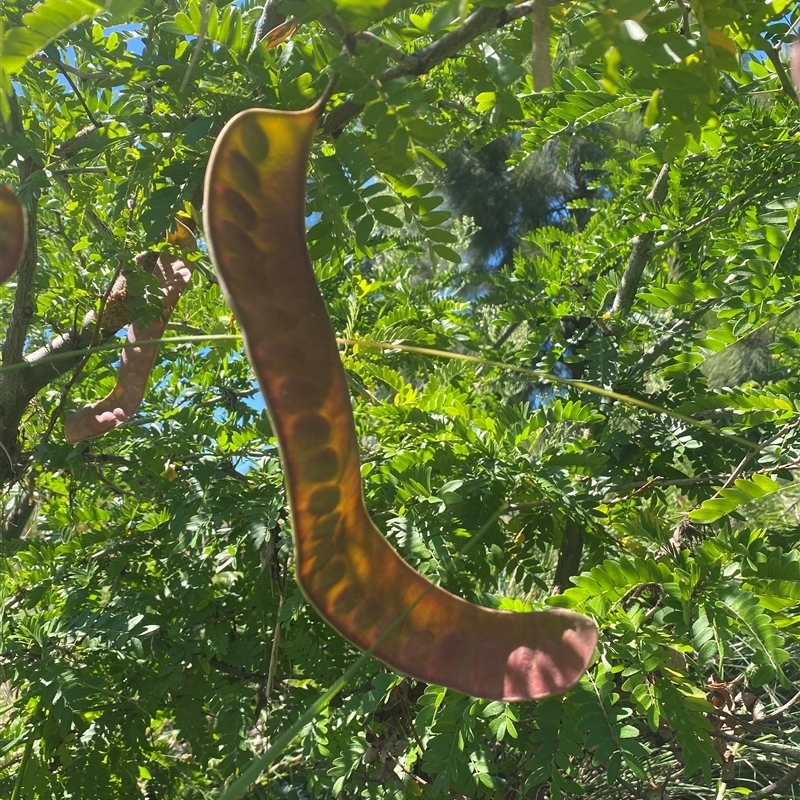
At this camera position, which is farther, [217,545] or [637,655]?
[217,545]

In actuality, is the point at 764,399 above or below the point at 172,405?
below

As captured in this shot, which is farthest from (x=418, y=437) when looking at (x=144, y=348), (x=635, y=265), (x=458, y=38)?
(x=458, y=38)

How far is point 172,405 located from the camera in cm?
197

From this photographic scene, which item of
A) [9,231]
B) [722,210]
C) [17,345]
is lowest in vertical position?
[9,231]

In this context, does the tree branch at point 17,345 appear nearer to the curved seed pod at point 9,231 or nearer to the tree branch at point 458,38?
the curved seed pod at point 9,231

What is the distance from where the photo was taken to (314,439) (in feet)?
1.65

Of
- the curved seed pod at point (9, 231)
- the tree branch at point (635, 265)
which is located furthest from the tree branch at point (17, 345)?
the tree branch at point (635, 265)

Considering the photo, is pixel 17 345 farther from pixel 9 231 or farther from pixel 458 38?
pixel 458 38

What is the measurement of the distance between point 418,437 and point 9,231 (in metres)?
0.78

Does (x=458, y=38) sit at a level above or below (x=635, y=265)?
below

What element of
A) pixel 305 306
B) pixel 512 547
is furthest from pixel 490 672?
pixel 512 547

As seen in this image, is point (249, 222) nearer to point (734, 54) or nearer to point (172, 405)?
point (734, 54)

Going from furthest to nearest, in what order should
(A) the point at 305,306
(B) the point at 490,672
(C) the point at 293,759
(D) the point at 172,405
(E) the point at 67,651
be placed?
(D) the point at 172,405 < (C) the point at 293,759 < (E) the point at 67,651 < (B) the point at 490,672 < (A) the point at 305,306

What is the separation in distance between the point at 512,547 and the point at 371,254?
59 cm
